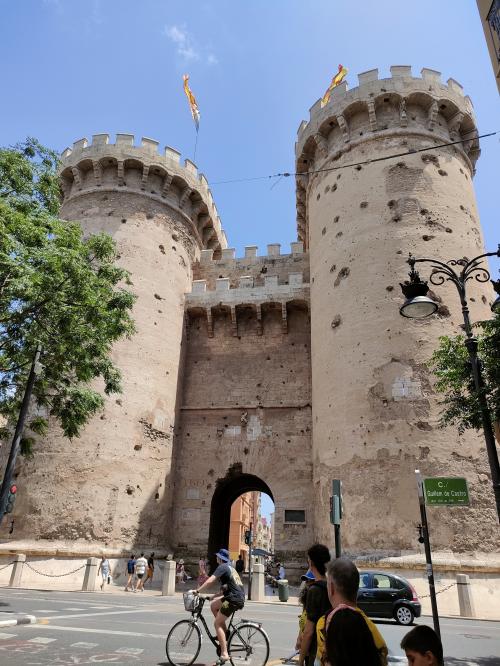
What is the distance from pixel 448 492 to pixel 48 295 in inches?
325

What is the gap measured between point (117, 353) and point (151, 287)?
3364 mm

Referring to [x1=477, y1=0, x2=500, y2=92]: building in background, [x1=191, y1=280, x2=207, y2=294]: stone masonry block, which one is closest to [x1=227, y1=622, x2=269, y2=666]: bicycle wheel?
[x1=477, y1=0, x2=500, y2=92]: building in background

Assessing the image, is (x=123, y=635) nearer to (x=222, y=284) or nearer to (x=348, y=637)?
(x=348, y=637)

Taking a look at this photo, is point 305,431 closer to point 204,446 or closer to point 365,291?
point 204,446

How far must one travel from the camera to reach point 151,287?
68.7ft

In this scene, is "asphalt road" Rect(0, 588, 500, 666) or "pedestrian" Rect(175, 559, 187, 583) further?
"pedestrian" Rect(175, 559, 187, 583)

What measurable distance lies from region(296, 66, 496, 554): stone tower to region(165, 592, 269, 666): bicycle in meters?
9.95

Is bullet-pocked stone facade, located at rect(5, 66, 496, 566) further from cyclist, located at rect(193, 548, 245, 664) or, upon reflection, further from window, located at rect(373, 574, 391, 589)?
cyclist, located at rect(193, 548, 245, 664)

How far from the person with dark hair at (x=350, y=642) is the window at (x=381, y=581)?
30.7ft

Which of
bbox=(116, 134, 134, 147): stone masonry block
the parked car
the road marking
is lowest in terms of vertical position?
the road marking

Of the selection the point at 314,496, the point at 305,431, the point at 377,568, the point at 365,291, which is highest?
the point at 365,291

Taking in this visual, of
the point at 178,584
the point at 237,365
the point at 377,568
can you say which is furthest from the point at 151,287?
the point at 377,568

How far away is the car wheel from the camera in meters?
10.2

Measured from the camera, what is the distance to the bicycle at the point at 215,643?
519 centimetres
